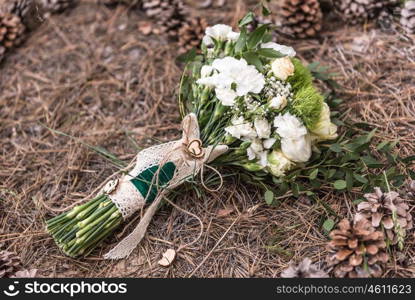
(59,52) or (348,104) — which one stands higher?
(59,52)

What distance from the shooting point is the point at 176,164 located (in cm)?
181

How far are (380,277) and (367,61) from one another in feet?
3.47

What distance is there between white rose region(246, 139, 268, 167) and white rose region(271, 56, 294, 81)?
24cm

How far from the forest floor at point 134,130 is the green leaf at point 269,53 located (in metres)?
0.48

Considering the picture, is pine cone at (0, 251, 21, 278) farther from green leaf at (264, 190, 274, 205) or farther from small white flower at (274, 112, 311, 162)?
small white flower at (274, 112, 311, 162)

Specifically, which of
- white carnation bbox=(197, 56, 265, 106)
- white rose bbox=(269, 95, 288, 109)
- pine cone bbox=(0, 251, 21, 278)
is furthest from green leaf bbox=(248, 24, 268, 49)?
pine cone bbox=(0, 251, 21, 278)

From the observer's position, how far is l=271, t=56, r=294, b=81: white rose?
174cm

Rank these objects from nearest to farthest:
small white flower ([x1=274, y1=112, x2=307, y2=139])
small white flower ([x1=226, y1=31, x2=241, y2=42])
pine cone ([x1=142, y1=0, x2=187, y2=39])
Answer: small white flower ([x1=274, y1=112, x2=307, y2=139]) → small white flower ([x1=226, y1=31, x2=241, y2=42]) → pine cone ([x1=142, y1=0, x2=187, y2=39])

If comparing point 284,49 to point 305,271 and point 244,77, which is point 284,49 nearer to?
point 244,77

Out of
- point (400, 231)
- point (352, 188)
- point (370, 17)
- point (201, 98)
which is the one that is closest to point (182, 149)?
point (201, 98)

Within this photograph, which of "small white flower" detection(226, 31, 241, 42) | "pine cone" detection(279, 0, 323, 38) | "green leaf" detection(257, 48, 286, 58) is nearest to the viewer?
"green leaf" detection(257, 48, 286, 58)

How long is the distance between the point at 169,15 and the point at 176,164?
0.94 m

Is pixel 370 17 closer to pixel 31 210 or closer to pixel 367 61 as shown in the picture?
pixel 367 61

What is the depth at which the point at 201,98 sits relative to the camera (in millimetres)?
1843
